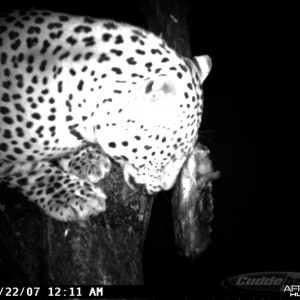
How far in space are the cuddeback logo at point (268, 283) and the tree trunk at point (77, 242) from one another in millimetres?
810

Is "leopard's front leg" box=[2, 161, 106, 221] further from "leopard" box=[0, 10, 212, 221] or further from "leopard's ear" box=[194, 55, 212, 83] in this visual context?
"leopard's ear" box=[194, 55, 212, 83]

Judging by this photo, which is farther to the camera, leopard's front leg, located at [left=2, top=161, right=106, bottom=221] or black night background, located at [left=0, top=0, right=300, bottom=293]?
black night background, located at [left=0, top=0, right=300, bottom=293]

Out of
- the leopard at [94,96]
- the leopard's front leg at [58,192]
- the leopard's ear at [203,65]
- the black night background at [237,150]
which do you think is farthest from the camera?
the black night background at [237,150]

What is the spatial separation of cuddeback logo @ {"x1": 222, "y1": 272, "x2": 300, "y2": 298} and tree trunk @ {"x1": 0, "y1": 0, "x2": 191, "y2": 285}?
81 centimetres

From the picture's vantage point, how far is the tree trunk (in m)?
1.92

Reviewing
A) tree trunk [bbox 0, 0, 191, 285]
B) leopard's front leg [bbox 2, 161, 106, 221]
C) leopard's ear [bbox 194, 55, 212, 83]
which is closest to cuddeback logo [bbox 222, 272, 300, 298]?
tree trunk [bbox 0, 0, 191, 285]

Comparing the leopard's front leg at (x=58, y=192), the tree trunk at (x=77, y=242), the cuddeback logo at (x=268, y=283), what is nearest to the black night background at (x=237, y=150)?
the cuddeback logo at (x=268, y=283)

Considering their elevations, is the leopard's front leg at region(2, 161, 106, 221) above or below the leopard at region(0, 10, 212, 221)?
below

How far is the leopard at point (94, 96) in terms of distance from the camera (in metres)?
1.84

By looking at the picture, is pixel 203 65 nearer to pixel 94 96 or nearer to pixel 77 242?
pixel 94 96

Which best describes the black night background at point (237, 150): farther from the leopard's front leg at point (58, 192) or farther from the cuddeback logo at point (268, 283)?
the leopard's front leg at point (58, 192)

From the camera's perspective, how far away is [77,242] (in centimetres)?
196

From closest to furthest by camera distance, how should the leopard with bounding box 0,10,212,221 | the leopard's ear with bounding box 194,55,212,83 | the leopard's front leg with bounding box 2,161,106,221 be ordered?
the leopard with bounding box 0,10,212,221 < the leopard's front leg with bounding box 2,161,106,221 < the leopard's ear with bounding box 194,55,212,83

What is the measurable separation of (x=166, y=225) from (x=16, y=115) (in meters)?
2.97
